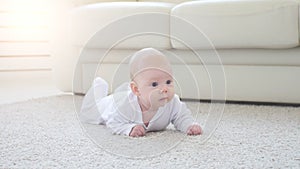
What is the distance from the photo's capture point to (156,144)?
41.9 inches

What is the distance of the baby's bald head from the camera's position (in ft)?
3.66

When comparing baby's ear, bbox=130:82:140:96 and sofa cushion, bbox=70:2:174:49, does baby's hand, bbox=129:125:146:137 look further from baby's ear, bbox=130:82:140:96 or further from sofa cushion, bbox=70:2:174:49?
sofa cushion, bbox=70:2:174:49

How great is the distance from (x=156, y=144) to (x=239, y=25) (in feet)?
2.26

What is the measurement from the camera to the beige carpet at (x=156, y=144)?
36.1 inches

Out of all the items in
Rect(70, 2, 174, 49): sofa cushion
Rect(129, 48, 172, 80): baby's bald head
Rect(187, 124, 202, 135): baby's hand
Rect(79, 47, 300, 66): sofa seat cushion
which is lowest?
Rect(187, 124, 202, 135): baby's hand

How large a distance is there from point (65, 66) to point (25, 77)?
3.17ft

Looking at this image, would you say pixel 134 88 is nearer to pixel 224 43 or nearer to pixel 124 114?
pixel 124 114

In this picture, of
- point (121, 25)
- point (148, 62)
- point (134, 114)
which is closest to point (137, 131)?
point (134, 114)

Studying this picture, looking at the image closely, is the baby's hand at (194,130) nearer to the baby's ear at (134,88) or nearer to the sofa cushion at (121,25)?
the baby's ear at (134,88)

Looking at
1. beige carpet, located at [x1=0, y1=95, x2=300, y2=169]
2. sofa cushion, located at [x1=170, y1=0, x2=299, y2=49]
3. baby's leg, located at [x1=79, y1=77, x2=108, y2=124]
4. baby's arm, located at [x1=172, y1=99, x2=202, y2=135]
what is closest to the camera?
beige carpet, located at [x1=0, y1=95, x2=300, y2=169]

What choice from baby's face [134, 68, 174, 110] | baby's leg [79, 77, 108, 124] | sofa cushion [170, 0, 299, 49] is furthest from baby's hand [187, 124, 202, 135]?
sofa cushion [170, 0, 299, 49]

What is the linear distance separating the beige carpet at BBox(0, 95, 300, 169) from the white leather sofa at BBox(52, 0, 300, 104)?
163 millimetres

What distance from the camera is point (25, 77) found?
9.43ft

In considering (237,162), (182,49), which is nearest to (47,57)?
(182,49)
